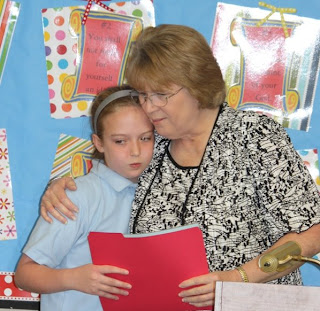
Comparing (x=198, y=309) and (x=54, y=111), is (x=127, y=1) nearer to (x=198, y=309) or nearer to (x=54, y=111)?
(x=54, y=111)

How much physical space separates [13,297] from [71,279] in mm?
639

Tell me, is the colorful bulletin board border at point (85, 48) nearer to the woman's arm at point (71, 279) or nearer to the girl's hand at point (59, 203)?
the girl's hand at point (59, 203)

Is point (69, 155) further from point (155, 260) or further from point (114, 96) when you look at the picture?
point (155, 260)

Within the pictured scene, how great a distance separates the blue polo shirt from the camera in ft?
5.16

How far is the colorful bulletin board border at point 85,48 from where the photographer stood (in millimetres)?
1992

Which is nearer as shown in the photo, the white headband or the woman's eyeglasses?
the woman's eyeglasses

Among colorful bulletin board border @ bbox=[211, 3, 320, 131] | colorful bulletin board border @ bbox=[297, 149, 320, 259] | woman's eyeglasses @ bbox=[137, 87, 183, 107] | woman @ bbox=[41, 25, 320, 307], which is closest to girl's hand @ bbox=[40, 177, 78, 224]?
woman @ bbox=[41, 25, 320, 307]

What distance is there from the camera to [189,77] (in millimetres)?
1526

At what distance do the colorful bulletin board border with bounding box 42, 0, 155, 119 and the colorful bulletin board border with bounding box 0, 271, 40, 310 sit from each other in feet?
1.96

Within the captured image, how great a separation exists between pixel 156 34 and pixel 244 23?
0.52 meters

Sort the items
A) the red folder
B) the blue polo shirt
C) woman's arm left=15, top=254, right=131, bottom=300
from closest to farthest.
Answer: the red folder, woman's arm left=15, top=254, right=131, bottom=300, the blue polo shirt

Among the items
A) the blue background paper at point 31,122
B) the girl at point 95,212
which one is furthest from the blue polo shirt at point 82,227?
the blue background paper at point 31,122

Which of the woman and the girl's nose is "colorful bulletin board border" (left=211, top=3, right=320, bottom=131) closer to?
the woman

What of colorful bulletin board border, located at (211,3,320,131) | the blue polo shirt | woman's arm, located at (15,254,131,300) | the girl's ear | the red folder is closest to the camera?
the red folder
